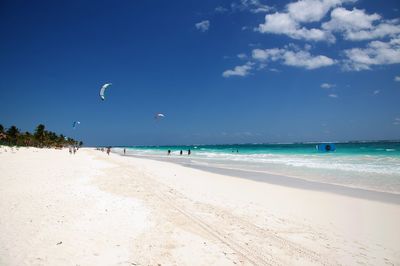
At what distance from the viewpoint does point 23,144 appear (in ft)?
249

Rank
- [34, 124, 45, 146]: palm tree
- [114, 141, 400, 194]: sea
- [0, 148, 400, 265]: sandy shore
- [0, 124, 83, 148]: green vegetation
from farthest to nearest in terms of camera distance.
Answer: [34, 124, 45, 146]: palm tree < [0, 124, 83, 148]: green vegetation < [114, 141, 400, 194]: sea < [0, 148, 400, 265]: sandy shore

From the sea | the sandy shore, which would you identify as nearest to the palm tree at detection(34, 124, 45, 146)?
the sea

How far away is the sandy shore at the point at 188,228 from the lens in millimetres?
5094

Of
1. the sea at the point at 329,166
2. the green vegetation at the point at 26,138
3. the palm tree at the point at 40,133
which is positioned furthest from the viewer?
the palm tree at the point at 40,133

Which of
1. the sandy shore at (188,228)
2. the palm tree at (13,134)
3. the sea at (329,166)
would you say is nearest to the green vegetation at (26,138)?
the palm tree at (13,134)

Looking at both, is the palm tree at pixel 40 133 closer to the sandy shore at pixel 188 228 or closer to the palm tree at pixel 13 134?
the palm tree at pixel 13 134

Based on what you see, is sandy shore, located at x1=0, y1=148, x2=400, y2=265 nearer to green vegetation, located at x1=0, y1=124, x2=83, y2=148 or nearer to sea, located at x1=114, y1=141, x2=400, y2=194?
sea, located at x1=114, y1=141, x2=400, y2=194

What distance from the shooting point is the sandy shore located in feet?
16.7

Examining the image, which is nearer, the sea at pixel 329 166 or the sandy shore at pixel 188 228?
the sandy shore at pixel 188 228

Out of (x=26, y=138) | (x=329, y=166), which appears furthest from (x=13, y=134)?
(x=329, y=166)

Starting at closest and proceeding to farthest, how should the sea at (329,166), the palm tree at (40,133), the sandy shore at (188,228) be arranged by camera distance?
the sandy shore at (188,228) < the sea at (329,166) < the palm tree at (40,133)

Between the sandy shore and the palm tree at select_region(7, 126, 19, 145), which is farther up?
the palm tree at select_region(7, 126, 19, 145)

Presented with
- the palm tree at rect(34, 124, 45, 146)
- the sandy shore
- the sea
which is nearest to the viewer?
the sandy shore

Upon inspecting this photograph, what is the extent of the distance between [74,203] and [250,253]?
5759mm
